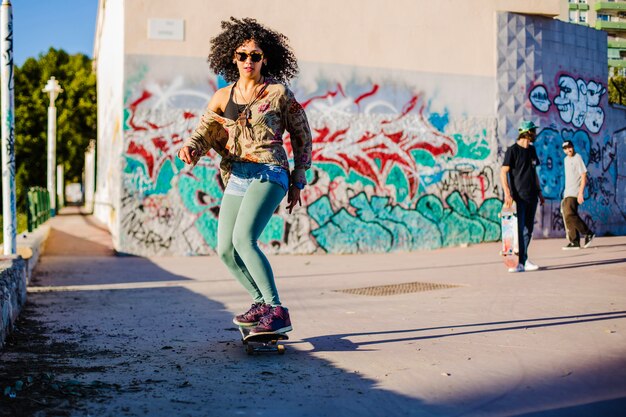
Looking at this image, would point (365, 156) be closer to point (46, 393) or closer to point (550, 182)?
point (550, 182)

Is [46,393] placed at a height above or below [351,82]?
below

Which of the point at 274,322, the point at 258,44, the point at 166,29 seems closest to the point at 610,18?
the point at 166,29

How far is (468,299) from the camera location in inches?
268

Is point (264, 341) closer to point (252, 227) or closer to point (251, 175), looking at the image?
point (252, 227)

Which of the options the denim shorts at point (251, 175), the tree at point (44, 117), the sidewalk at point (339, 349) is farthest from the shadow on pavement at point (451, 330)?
the tree at point (44, 117)

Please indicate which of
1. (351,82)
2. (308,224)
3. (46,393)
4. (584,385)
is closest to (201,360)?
(46,393)

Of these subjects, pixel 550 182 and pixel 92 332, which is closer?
pixel 92 332

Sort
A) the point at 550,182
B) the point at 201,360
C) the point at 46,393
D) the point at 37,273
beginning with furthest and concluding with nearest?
the point at 550,182 → the point at 37,273 → the point at 201,360 → the point at 46,393

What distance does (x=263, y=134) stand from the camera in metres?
4.49

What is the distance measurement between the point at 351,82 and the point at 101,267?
572 centimetres

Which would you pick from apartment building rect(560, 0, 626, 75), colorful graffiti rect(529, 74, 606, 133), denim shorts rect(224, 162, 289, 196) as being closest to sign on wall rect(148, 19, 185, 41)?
colorful graffiti rect(529, 74, 606, 133)

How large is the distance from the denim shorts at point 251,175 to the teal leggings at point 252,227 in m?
0.03

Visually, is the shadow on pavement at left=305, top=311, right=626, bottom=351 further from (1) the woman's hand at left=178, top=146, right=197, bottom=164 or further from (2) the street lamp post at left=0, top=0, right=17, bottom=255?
(2) the street lamp post at left=0, top=0, right=17, bottom=255

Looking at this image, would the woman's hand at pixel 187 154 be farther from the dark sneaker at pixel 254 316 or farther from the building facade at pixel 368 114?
the building facade at pixel 368 114
